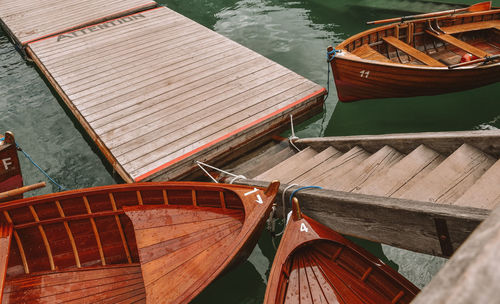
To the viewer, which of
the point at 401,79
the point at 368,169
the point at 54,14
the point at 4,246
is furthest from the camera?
the point at 54,14

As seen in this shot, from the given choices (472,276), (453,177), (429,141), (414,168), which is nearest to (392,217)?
(453,177)

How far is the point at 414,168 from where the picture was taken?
351 cm

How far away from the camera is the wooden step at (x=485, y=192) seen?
2596mm

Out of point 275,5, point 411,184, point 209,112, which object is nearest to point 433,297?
point 411,184

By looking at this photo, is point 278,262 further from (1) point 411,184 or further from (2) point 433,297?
(2) point 433,297

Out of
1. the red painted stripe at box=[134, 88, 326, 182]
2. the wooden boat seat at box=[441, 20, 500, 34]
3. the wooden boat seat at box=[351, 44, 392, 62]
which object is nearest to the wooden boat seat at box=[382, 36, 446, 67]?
the wooden boat seat at box=[351, 44, 392, 62]

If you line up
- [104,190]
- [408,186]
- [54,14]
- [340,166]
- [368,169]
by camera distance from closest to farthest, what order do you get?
[408,186], [368,169], [104,190], [340,166], [54,14]

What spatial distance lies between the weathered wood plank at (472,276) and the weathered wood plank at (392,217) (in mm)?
1429

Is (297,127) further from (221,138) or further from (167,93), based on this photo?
(167,93)

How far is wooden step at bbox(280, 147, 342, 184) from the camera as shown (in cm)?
437

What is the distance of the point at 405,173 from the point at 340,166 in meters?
0.91

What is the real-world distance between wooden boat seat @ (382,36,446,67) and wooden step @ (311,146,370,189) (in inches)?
137

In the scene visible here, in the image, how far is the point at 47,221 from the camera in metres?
4.06

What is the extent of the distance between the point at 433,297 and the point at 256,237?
2.84 metres
